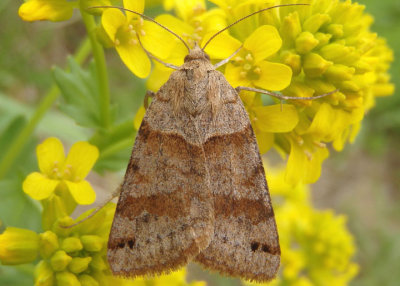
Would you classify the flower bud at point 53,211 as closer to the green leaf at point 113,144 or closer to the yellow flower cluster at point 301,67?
the green leaf at point 113,144

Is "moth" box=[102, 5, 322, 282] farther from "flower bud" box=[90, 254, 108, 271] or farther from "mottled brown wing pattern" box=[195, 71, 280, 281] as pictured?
"flower bud" box=[90, 254, 108, 271]

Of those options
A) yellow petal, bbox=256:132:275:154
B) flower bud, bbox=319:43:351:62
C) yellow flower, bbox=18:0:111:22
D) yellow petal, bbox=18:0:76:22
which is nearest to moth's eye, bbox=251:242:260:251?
yellow petal, bbox=256:132:275:154

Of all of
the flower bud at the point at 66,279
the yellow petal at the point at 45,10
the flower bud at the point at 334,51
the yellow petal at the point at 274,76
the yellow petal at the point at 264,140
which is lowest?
the flower bud at the point at 66,279

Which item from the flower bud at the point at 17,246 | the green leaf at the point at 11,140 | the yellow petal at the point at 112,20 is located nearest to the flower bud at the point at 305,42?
the yellow petal at the point at 112,20

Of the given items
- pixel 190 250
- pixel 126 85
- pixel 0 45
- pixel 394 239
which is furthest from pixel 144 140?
pixel 394 239

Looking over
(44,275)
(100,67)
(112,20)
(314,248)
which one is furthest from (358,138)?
(44,275)

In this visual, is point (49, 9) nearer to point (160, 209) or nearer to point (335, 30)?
point (160, 209)

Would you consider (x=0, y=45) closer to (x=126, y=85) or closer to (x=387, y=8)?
(x=126, y=85)
